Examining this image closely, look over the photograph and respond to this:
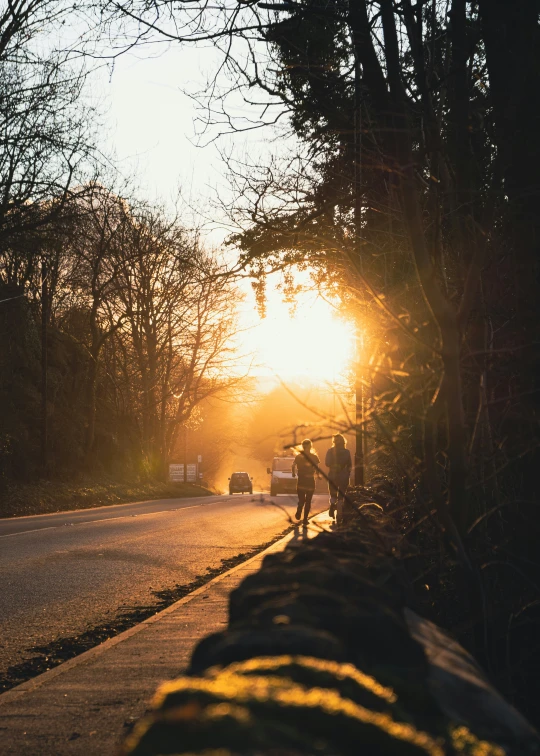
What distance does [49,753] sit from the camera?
4.33 m

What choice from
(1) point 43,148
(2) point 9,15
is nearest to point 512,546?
(1) point 43,148

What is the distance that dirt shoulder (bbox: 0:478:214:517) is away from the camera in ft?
95.0

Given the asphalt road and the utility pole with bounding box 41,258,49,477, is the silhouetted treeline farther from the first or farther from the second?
the asphalt road

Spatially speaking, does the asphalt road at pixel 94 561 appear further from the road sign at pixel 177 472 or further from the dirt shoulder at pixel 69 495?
the road sign at pixel 177 472

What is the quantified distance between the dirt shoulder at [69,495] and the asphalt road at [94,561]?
4863 millimetres

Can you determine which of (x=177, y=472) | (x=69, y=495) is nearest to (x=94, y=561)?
(x=69, y=495)

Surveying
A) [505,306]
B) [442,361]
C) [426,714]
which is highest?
[505,306]

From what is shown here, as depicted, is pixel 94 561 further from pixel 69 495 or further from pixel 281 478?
pixel 281 478

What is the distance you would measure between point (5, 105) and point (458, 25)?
68.1ft

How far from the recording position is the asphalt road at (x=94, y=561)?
884 cm

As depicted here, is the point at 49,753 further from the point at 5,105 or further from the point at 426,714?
the point at 5,105

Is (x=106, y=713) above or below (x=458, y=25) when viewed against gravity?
below

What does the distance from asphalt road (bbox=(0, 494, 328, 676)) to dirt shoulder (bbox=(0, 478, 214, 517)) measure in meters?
4.86

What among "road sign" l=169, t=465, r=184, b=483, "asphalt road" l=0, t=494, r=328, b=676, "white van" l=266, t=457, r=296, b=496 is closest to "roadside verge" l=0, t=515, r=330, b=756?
"asphalt road" l=0, t=494, r=328, b=676
